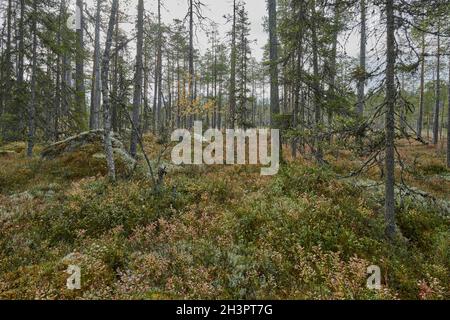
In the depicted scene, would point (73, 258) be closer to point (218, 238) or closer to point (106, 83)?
point (218, 238)

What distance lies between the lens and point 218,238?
7.20m

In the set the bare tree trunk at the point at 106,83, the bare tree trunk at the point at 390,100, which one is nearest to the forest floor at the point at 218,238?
the bare tree trunk at the point at 390,100

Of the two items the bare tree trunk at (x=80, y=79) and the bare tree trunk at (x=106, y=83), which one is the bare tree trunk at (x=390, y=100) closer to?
the bare tree trunk at (x=106, y=83)

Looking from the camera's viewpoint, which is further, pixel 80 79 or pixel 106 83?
pixel 80 79

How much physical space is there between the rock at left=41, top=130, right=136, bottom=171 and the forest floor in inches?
60.6

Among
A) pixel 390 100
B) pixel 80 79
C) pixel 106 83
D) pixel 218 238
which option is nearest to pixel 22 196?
pixel 106 83

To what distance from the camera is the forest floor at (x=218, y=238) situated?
18.3ft

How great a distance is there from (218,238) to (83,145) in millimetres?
9979

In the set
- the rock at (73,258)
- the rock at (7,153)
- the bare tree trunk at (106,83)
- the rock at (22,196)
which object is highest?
the bare tree trunk at (106,83)

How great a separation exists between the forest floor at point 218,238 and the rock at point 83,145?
154cm

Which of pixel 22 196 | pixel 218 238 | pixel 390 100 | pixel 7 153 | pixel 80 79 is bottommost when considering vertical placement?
pixel 218 238

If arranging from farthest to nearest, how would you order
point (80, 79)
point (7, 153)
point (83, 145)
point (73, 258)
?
1. point (80, 79)
2. point (7, 153)
3. point (83, 145)
4. point (73, 258)

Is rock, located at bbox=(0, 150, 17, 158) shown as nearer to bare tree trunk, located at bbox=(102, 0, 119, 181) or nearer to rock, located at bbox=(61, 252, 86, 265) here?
bare tree trunk, located at bbox=(102, 0, 119, 181)

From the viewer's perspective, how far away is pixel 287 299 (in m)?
5.21
